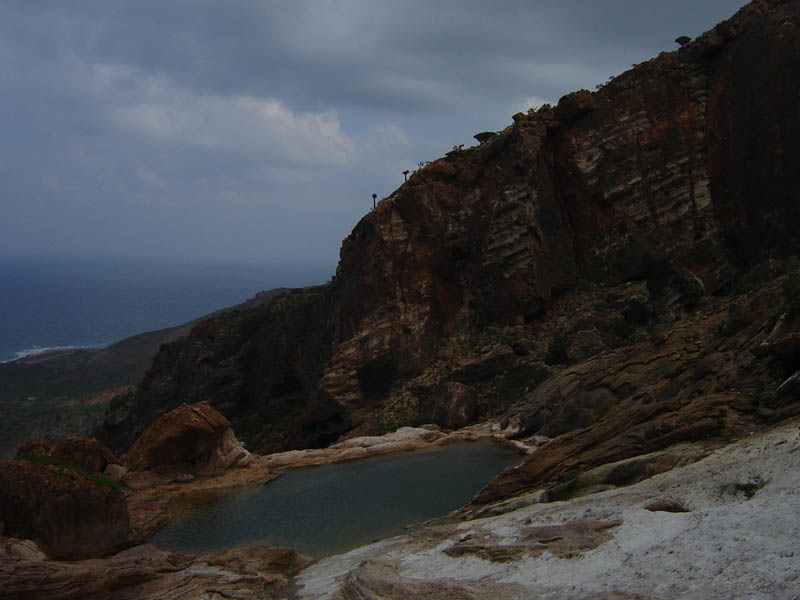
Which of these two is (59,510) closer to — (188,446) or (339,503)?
(339,503)

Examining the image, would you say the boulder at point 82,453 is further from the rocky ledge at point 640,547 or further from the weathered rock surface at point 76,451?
the rocky ledge at point 640,547

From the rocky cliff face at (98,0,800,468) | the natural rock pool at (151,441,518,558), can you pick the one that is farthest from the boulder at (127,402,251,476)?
the rocky cliff face at (98,0,800,468)

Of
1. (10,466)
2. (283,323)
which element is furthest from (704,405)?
(283,323)

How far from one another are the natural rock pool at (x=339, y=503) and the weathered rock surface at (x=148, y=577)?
258 centimetres

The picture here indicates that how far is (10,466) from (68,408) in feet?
260

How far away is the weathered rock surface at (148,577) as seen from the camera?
12.2 meters

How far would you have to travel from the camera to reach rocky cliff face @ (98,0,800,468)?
33.8 metres

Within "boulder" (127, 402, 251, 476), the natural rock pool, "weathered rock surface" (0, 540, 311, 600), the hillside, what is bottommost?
the natural rock pool

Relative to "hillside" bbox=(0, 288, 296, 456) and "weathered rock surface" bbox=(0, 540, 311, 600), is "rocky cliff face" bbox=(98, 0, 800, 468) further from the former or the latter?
"hillside" bbox=(0, 288, 296, 456)

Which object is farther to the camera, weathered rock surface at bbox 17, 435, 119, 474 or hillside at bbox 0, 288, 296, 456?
hillside at bbox 0, 288, 296, 456

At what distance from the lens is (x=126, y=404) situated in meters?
63.4

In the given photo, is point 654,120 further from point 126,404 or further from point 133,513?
point 126,404

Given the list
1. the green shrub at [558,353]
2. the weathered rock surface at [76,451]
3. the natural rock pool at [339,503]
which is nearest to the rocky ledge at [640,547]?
the natural rock pool at [339,503]

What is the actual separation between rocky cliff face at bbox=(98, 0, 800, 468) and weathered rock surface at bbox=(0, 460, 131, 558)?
17.3 m
